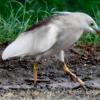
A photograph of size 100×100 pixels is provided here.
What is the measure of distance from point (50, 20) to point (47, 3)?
3958mm

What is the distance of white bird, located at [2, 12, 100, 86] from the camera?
8.60 metres

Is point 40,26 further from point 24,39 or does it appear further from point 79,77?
point 79,77

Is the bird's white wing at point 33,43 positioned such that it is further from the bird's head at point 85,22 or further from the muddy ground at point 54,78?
the muddy ground at point 54,78

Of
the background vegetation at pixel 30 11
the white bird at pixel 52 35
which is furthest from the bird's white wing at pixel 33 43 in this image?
the background vegetation at pixel 30 11

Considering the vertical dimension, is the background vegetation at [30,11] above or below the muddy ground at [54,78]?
above

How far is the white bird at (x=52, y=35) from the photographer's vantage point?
860 centimetres

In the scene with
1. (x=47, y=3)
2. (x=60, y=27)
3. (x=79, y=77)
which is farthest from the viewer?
(x=47, y=3)

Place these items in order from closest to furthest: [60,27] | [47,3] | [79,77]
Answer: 1. [60,27]
2. [79,77]
3. [47,3]

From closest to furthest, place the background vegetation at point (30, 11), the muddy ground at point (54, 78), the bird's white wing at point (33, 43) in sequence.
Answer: the bird's white wing at point (33, 43) → the muddy ground at point (54, 78) → the background vegetation at point (30, 11)

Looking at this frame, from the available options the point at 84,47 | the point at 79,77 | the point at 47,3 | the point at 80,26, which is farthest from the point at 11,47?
the point at 47,3

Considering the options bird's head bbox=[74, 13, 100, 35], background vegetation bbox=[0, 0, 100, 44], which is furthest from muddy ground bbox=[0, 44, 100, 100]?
bird's head bbox=[74, 13, 100, 35]

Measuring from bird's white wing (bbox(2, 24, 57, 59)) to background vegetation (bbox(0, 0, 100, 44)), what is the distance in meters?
2.56

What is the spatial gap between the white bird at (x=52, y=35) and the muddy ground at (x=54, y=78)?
528 millimetres

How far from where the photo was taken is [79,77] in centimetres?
1007
